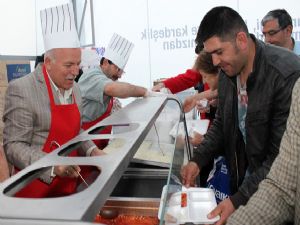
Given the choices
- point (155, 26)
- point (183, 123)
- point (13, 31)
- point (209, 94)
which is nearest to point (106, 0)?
point (155, 26)

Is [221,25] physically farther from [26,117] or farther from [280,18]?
[280,18]

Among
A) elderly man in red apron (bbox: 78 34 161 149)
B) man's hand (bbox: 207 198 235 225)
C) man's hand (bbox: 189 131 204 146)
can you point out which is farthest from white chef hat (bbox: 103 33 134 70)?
man's hand (bbox: 207 198 235 225)

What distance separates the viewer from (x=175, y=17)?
4797 millimetres

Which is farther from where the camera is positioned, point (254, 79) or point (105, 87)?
point (105, 87)

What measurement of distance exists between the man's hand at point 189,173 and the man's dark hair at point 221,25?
0.60 metres

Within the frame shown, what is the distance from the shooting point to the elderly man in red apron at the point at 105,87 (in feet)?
6.84

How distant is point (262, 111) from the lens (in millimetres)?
1432

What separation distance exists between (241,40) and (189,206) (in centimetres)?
70

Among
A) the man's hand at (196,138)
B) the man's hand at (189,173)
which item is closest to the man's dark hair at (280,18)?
the man's hand at (196,138)

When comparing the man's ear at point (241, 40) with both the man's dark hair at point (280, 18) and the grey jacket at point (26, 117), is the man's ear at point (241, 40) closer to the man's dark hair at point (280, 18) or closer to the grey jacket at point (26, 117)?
the grey jacket at point (26, 117)

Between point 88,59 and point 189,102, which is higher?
point 88,59

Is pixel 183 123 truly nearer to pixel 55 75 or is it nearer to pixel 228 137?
pixel 228 137

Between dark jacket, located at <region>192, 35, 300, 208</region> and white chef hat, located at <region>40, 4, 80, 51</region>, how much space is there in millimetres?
779

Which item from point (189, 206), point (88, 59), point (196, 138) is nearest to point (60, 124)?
point (189, 206)
